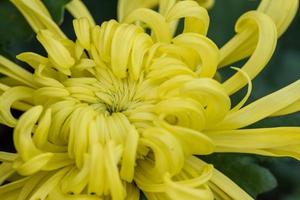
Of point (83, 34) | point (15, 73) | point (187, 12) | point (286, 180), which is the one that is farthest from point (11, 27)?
point (286, 180)

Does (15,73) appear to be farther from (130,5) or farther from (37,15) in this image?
(130,5)

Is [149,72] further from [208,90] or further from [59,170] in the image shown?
[59,170]

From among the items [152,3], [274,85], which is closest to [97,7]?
[152,3]

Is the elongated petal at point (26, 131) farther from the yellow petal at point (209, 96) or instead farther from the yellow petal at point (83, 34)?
the yellow petal at point (209, 96)

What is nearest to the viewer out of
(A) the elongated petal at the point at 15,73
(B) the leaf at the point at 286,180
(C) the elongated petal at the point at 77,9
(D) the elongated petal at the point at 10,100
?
(D) the elongated petal at the point at 10,100

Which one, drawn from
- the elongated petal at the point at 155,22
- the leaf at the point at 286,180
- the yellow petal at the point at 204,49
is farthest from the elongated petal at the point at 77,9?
the leaf at the point at 286,180

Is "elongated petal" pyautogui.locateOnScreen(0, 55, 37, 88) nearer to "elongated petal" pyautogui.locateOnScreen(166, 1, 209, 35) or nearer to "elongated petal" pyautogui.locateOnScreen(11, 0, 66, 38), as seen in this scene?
"elongated petal" pyautogui.locateOnScreen(11, 0, 66, 38)
